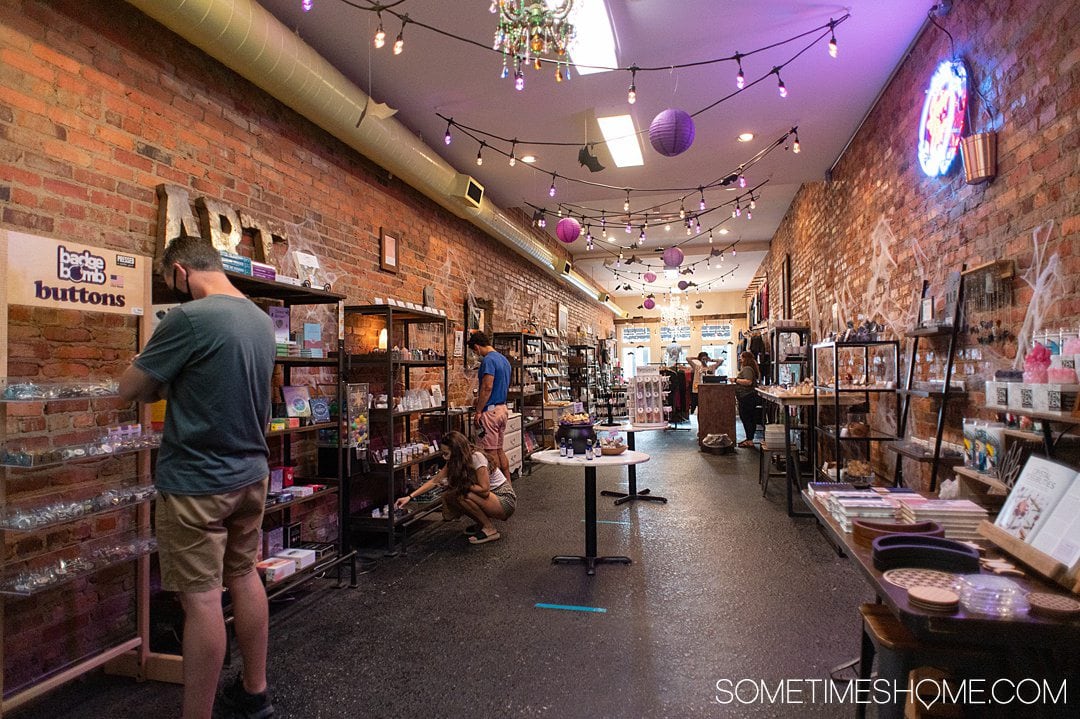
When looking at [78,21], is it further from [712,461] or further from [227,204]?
[712,461]

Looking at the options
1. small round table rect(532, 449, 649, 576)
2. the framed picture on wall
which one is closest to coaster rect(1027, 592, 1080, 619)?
small round table rect(532, 449, 649, 576)

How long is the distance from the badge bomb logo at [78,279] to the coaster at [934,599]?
302 centimetres

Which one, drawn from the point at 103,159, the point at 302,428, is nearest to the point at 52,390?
the point at 103,159

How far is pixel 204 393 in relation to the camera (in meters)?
2.07

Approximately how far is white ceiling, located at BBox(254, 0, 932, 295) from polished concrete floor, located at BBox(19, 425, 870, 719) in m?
3.52

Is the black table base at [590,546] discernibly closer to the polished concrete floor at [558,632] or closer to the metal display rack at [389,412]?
the polished concrete floor at [558,632]

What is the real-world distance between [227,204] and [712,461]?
688 cm

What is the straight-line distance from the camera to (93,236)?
2.72 meters

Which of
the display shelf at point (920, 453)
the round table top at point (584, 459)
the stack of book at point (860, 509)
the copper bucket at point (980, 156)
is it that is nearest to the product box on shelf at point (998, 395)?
the stack of book at point (860, 509)

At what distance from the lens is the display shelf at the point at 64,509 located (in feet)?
6.98

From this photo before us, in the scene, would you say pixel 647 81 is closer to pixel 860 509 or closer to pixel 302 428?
pixel 302 428

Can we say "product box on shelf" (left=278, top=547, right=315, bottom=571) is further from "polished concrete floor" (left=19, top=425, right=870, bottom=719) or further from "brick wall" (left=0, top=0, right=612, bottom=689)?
"brick wall" (left=0, top=0, right=612, bottom=689)

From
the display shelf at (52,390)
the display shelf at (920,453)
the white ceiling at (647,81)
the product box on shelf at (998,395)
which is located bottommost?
the display shelf at (920,453)

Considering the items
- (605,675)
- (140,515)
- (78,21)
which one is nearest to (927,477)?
(605,675)
